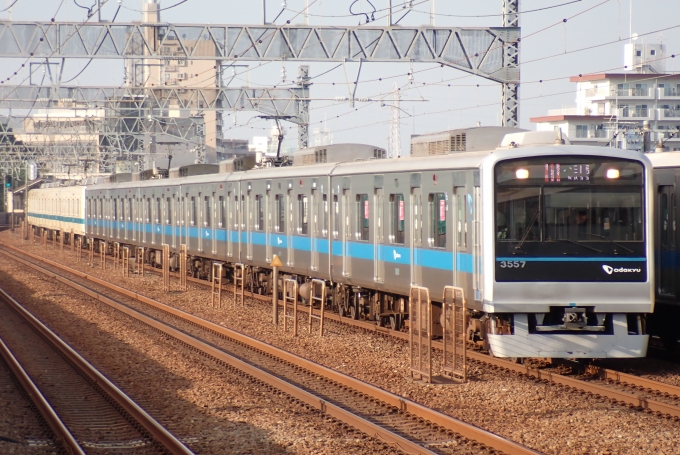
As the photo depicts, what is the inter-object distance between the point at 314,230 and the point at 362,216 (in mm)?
2229

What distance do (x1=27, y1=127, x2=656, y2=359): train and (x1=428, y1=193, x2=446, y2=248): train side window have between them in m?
0.03

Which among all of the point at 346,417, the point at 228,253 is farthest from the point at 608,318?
the point at 228,253

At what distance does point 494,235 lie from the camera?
36.7 ft

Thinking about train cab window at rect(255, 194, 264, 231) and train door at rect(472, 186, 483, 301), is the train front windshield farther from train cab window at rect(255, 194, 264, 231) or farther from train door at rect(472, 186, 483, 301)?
train cab window at rect(255, 194, 264, 231)

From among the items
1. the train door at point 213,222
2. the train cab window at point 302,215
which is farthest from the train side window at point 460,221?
the train door at point 213,222

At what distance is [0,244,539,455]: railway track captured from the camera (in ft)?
26.7

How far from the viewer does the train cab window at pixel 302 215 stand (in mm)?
18297

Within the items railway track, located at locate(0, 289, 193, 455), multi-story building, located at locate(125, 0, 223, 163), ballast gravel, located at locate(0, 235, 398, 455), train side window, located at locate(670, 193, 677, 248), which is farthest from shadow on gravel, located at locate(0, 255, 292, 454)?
multi-story building, located at locate(125, 0, 223, 163)

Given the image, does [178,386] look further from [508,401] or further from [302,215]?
[302,215]

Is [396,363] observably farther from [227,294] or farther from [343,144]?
[227,294]

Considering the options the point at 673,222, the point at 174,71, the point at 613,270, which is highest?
the point at 174,71

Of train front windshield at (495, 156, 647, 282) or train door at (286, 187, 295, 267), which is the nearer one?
train front windshield at (495, 156, 647, 282)

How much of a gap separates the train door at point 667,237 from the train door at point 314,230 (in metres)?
6.69

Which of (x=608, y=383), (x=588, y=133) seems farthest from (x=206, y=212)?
(x=588, y=133)
